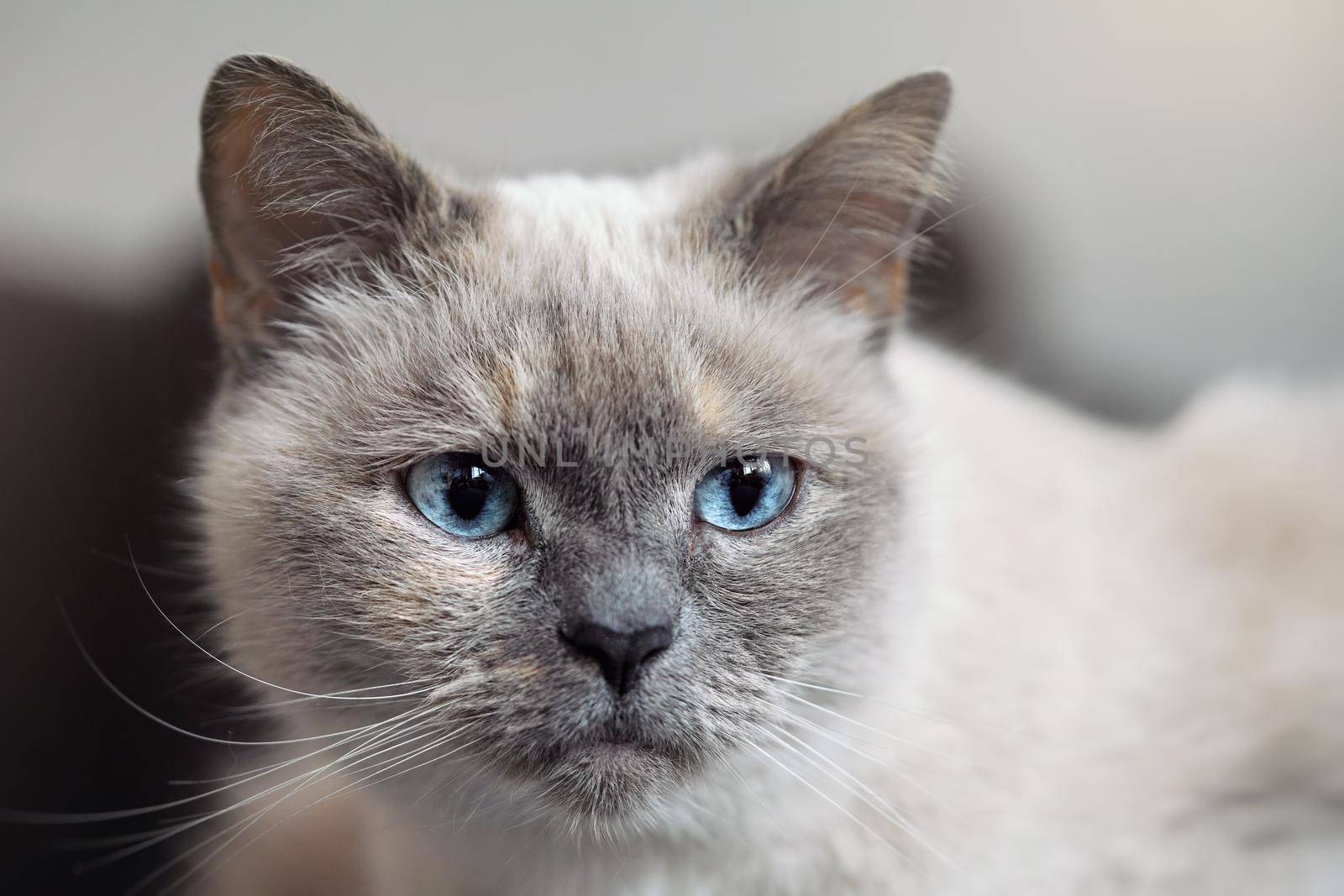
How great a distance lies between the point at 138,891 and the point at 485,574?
670 millimetres

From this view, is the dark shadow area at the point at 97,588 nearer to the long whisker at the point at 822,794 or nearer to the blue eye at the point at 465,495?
the blue eye at the point at 465,495

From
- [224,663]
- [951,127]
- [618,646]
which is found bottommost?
[224,663]

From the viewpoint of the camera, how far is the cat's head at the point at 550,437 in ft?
2.84

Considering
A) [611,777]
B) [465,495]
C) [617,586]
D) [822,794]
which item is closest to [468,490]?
[465,495]

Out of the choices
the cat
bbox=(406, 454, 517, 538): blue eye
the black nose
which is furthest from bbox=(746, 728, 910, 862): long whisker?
bbox=(406, 454, 517, 538): blue eye

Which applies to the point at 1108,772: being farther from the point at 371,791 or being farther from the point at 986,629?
the point at 371,791

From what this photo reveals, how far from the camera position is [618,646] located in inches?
32.5

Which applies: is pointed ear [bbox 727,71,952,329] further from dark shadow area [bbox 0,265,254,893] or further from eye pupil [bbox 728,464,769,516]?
dark shadow area [bbox 0,265,254,893]

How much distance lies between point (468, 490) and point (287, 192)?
37cm

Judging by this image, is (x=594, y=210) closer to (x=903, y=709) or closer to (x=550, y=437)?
(x=550, y=437)

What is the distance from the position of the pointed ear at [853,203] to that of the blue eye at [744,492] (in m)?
0.23

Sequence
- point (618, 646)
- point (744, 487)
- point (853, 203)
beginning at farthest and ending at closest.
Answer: point (853, 203) → point (744, 487) → point (618, 646)

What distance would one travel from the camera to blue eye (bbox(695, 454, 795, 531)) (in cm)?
94

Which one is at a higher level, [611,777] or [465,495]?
[465,495]
